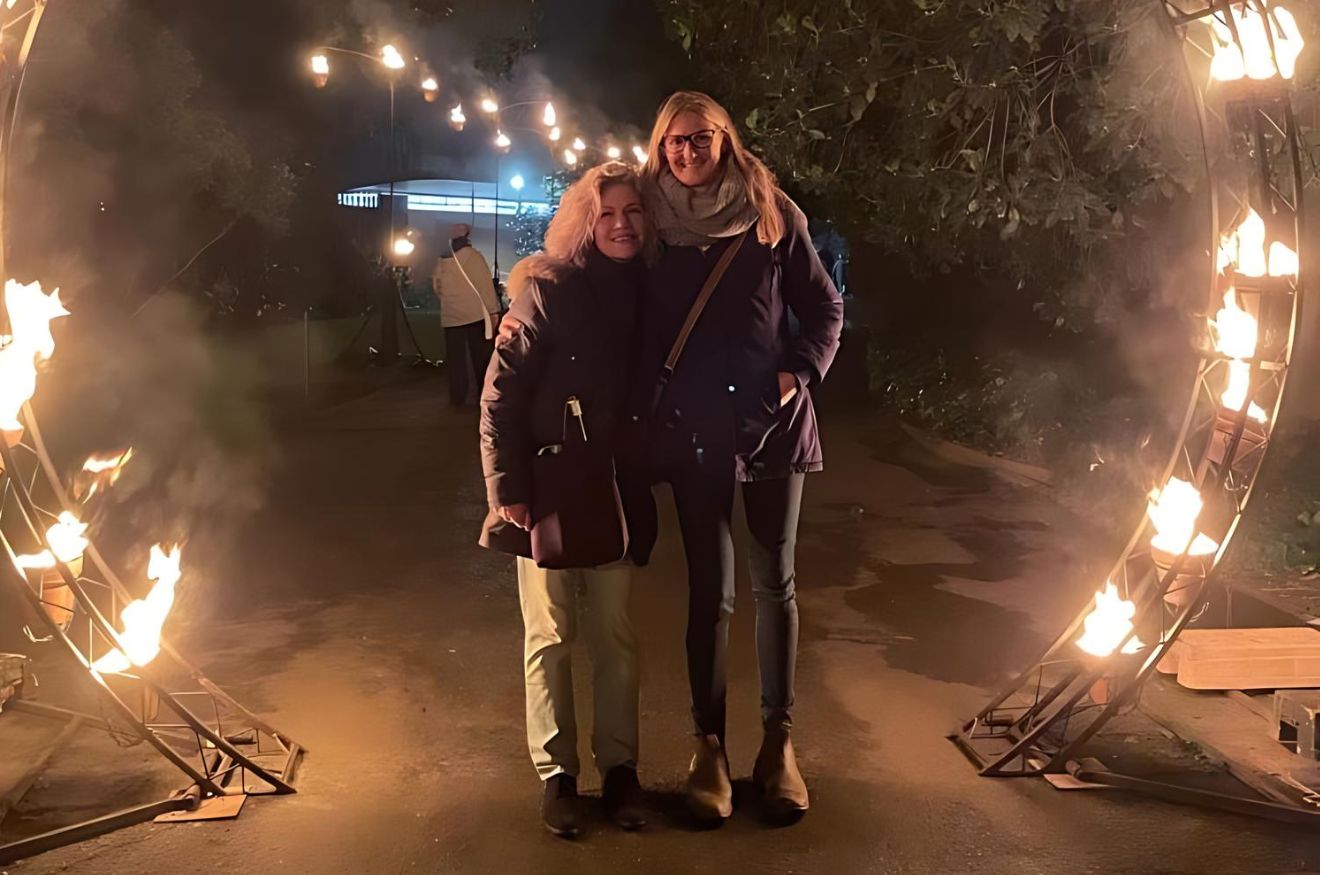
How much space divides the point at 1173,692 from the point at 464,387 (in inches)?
402

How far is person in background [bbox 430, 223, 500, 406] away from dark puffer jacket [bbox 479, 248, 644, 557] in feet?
27.9

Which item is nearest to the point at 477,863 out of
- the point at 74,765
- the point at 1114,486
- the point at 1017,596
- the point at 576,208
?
the point at 74,765

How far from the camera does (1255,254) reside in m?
3.93

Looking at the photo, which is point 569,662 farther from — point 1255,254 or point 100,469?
point 1255,254

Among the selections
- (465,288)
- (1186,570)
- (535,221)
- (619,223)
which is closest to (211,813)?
(619,223)

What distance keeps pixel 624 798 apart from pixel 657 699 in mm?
1134

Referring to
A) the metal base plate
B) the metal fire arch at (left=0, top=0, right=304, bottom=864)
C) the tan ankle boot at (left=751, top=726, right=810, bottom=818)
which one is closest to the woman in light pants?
the tan ankle boot at (left=751, top=726, right=810, bottom=818)

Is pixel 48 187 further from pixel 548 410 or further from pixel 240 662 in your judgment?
pixel 548 410

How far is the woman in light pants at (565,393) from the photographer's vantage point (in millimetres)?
3643

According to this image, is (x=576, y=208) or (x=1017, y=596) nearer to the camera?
(x=576, y=208)

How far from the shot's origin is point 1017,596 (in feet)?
21.8

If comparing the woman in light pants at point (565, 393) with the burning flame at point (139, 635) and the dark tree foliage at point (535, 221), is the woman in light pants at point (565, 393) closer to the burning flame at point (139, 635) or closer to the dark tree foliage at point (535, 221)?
the burning flame at point (139, 635)

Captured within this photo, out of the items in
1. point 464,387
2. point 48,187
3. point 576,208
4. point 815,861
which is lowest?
point 815,861

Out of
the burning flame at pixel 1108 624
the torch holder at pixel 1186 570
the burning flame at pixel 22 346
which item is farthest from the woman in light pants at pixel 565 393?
the torch holder at pixel 1186 570
